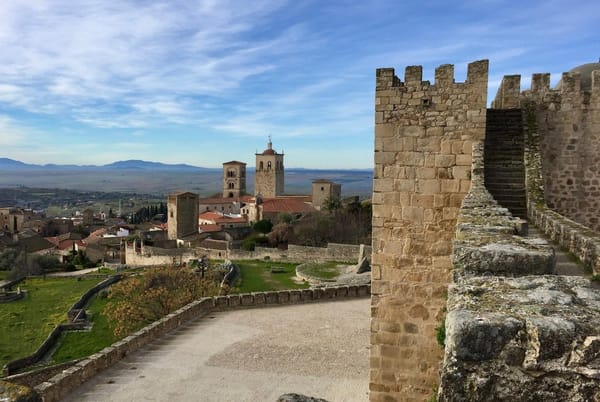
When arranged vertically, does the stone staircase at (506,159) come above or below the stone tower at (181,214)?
above

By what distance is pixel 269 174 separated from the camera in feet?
383

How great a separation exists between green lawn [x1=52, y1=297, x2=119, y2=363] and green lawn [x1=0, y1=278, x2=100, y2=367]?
1.45 m

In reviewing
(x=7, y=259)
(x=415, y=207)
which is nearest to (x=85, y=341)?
(x=415, y=207)

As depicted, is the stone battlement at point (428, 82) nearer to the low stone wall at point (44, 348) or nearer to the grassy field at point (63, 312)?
the low stone wall at point (44, 348)

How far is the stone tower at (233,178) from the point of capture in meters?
114

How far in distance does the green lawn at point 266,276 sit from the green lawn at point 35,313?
1076 cm

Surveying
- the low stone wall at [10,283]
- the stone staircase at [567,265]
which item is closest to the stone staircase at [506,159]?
the stone staircase at [567,265]

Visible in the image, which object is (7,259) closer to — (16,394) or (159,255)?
(159,255)

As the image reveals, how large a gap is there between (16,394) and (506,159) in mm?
7772

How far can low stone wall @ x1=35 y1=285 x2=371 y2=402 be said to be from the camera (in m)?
10.6

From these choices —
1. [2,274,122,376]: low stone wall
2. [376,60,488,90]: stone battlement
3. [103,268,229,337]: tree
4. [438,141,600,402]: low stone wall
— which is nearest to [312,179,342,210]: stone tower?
[2,274,122,376]: low stone wall

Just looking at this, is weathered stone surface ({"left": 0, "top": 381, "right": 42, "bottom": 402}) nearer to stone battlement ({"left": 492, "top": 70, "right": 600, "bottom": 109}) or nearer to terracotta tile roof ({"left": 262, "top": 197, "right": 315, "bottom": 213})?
stone battlement ({"left": 492, "top": 70, "right": 600, "bottom": 109})

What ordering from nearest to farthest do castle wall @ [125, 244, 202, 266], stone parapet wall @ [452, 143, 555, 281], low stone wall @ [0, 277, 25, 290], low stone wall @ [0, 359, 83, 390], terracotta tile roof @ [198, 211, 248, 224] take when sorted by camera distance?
stone parapet wall @ [452, 143, 555, 281]
low stone wall @ [0, 359, 83, 390]
low stone wall @ [0, 277, 25, 290]
castle wall @ [125, 244, 202, 266]
terracotta tile roof @ [198, 211, 248, 224]

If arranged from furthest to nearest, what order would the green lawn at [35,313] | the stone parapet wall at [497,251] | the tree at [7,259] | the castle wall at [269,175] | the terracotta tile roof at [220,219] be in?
the castle wall at [269,175] < the terracotta tile roof at [220,219] < the tree at [7,259] < the green lawn at [35,313] < the stone parapet wall at [497,251]
